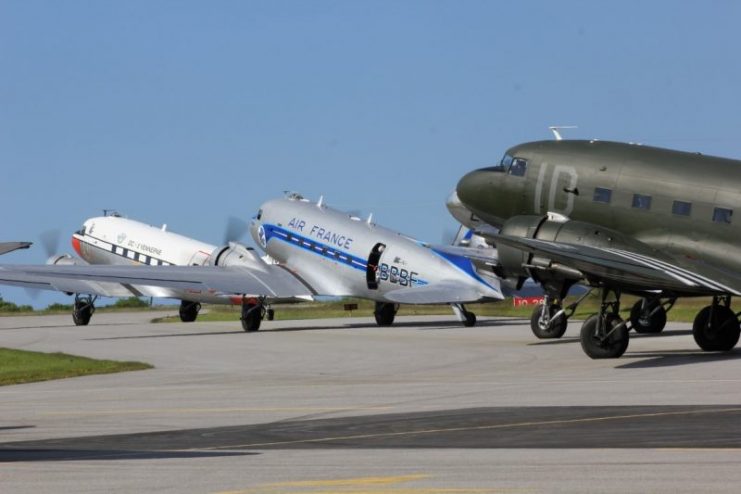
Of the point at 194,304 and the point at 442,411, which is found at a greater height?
the point at 442,411

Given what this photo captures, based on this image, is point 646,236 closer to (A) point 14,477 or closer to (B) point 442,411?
(B) point 442,411

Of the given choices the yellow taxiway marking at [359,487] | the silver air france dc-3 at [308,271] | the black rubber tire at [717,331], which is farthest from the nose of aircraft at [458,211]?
the yellow taxiway marking at [359,487]

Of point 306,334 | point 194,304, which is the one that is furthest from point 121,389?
point 194,304

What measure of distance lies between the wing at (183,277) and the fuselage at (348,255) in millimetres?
966

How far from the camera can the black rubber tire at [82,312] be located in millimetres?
61594

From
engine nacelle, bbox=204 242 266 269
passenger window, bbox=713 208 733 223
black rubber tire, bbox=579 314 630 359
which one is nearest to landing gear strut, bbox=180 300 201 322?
engine nacelle, bbox=204 242 266 269

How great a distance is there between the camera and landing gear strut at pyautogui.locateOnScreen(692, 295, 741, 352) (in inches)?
1233

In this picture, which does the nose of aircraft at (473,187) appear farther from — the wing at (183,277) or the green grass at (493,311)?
the green grass at (493,311)

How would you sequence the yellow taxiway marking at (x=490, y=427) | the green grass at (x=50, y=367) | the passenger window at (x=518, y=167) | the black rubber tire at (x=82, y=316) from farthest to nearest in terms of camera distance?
the black rubber tire at (x=82, y=316)
the passenger window at (x=518, y=167)
the green grass at (x=50, y=367)
the yellow taxiway marking at (x=490, y=427)

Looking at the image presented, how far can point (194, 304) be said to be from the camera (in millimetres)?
64875

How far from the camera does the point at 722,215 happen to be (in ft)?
95.7

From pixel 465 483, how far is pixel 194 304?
52.8 m

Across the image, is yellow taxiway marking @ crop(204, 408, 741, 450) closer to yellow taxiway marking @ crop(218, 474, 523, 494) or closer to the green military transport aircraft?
yellow taxiway marking @ crop(218, 474, 523, 494)

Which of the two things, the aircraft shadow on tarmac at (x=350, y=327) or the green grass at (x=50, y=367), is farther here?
the aircraft shadow on tarmac at (x=350, y=327)
